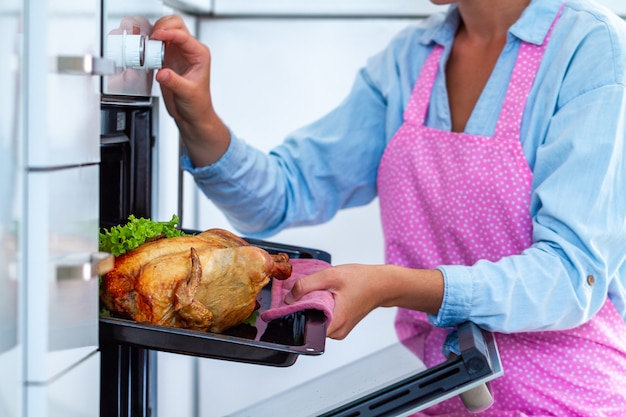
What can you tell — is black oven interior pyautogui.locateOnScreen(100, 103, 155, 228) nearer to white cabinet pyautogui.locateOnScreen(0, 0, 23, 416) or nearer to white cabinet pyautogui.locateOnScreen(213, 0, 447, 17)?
white cabinet pyautogui.locateOnScreen(0, 0, 23, 416)

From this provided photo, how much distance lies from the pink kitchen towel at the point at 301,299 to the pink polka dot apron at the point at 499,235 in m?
0.29

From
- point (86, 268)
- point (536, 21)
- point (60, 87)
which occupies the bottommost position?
point (86, 268)

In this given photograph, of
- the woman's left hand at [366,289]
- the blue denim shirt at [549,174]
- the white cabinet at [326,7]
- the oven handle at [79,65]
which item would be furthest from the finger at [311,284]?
the white cabinet at [326,7]

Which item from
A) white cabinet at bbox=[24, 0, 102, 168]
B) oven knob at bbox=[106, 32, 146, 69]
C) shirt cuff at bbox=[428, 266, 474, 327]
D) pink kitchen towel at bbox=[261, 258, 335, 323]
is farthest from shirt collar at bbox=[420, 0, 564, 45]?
white cabinet at bbox=[24, 0, 102, 168]

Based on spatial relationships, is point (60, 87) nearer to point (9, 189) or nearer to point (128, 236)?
point (9, 189)

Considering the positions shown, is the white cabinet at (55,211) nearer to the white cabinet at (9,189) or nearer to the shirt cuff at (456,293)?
the white cabinet at (9,189)

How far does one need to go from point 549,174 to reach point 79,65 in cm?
77

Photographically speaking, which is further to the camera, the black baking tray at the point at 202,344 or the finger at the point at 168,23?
the finger at the point at 168,23

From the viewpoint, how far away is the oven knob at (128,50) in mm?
921

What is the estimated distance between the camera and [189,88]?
114 cm

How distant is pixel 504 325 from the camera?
1.12m

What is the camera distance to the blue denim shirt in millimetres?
1118

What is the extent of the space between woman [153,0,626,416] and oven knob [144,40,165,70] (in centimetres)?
5

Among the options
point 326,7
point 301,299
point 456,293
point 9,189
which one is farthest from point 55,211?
point 326,7
